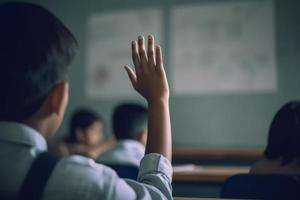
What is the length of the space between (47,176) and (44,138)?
12 centimetres

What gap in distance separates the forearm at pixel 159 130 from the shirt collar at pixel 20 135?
0.24m

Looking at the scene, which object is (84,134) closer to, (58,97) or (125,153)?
(125,153)

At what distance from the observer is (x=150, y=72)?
1.08 metres

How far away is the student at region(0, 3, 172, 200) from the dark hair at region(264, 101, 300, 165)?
0.77 m

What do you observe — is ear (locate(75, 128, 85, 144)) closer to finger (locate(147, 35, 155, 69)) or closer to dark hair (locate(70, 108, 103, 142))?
dark hair (locate(70, 108, 103, 142))

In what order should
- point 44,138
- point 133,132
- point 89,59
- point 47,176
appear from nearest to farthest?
point 47,176
point 44,138
point 133,132
point 89,59

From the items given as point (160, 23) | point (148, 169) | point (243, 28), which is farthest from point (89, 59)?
point (148, 169)

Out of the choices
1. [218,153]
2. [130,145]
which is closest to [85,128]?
[218,153]

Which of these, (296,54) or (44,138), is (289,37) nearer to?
(296,54)

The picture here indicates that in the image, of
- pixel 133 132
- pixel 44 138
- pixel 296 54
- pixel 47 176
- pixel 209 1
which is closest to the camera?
pixel 47 176

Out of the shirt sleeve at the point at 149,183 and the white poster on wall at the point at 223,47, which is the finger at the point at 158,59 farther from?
the white poster on wall at the point at 223,47

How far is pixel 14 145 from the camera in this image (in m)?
0.88

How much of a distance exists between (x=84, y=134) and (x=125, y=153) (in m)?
1.78

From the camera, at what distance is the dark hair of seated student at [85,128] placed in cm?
446
